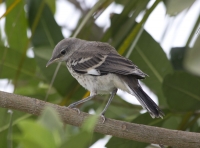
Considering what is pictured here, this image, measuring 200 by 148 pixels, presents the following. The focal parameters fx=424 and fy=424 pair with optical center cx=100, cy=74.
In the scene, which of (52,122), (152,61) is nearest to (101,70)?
(152,61)

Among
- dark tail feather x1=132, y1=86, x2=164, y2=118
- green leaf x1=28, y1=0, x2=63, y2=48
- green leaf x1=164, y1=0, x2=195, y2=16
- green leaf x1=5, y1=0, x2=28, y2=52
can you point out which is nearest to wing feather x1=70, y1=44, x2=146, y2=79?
dark tail feather x1=132, y1=86, x2=164, y2=118

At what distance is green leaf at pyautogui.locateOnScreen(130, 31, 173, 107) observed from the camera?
3.03 meters

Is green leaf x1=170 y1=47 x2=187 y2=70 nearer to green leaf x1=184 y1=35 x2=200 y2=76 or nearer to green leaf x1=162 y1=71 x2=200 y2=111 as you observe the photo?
green leaf x1=162 y1=71 x2=200 y2=111

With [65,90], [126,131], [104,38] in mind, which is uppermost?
[104,38]

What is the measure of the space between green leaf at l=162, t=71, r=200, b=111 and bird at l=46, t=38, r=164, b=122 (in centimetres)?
16

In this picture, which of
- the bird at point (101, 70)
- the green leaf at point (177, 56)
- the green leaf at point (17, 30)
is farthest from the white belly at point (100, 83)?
the green leaf at point (17, 30)

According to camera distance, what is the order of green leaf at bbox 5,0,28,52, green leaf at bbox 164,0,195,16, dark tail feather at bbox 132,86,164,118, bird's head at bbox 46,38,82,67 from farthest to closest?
green leaf at bbox 5,0,28,52 < bird's head at bbox 46,38,82,67 < dark tail feather at bbox 132,86,164,118 < green leaf at bbox 164,0,195,16

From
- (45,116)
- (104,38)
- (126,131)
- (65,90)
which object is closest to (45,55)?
(65,90)

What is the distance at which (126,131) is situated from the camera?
7.13 feet

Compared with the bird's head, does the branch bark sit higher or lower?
higher

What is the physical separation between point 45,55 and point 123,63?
0.71 metres

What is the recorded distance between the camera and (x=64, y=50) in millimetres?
3508

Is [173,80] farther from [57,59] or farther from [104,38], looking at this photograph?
[57,59]

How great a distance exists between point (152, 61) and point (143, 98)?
0.59 m
